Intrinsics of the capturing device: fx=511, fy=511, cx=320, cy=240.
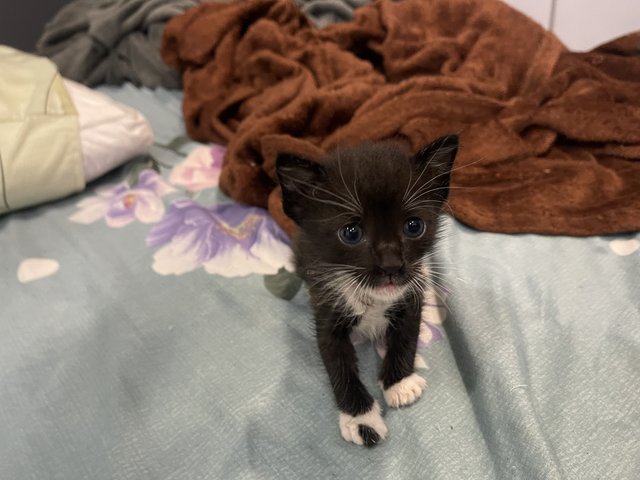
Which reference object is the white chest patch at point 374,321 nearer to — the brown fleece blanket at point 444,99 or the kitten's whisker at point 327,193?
the kitten's whisker at point 327,193

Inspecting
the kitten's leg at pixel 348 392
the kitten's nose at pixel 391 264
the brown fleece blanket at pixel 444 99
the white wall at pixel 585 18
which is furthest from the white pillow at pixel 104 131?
the white wall at pixel 585 18

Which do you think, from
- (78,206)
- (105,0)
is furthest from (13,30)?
(78,206)

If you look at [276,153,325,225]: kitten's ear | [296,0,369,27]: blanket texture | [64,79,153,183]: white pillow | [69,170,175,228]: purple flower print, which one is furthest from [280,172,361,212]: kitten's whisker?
[296,0,369,27]: blanket texture

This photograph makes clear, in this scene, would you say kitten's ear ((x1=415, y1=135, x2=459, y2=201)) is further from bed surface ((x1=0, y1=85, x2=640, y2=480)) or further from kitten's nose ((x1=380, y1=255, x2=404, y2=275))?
bed surface ((x1=0, y1=85, x2=640, y2=480))

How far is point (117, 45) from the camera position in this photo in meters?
1.98

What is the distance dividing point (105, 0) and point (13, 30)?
0.40 metres

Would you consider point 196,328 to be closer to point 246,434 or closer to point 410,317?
point 246,434

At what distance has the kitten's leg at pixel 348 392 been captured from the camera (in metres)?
0.81

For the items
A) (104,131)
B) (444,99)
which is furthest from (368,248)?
(104,131)

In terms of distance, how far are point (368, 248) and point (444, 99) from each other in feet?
2.27

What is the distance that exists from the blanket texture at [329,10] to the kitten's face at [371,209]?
3.88 ft

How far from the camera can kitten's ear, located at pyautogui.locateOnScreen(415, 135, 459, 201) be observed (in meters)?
0.83

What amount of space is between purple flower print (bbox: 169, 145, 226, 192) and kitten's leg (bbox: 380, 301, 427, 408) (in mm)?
789

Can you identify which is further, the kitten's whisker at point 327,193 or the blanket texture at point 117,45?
the blanket texture at point 117,45
